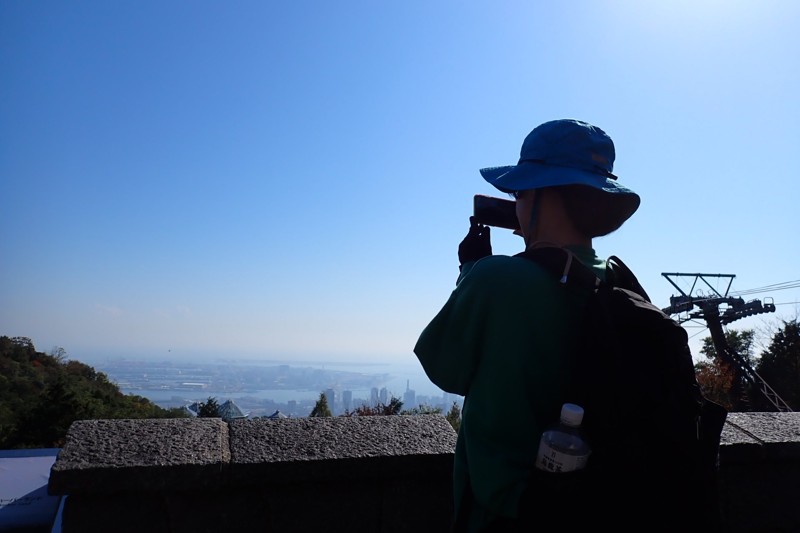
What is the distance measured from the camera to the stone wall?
196 centimetres

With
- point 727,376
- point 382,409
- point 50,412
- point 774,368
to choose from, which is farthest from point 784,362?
point 50,412

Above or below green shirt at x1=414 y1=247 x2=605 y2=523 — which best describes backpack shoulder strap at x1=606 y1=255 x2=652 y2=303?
above

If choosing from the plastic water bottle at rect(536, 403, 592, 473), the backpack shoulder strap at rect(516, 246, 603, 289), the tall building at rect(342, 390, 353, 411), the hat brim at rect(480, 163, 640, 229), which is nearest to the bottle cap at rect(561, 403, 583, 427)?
the plastic water bottle at rect(536, 403, 592, 473)

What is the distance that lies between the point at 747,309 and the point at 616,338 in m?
25.4

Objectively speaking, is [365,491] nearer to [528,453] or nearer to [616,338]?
[528,453]

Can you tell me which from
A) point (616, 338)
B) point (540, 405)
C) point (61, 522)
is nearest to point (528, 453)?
point (540, 405)

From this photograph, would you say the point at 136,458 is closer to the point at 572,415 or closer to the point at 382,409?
the point at 572,415

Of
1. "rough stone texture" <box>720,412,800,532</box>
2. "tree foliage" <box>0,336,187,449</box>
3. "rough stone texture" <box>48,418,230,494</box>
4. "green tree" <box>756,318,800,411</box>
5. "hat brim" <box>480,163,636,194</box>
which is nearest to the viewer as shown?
"hat brim" <box>480,163,636,194</box>

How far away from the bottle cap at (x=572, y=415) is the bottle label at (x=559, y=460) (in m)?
0.07

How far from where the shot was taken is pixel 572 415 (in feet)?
4.10

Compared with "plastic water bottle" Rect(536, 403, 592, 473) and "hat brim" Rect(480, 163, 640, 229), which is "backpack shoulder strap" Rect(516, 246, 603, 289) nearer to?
"hat brim" Rect(480, 163, 640, 229)

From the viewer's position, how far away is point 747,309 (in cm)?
2294

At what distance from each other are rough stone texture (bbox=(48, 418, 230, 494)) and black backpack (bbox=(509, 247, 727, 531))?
4.00 feet

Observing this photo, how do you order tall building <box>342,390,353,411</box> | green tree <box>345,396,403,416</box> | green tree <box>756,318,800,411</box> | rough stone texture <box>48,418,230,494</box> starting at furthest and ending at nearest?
green tree <box>756,318,800,411</box>
tall building <box>342,390,353,411</box>
green tree <box>345,396,403,416</box>
rough stone texture <box>48,418,230,494</box>
